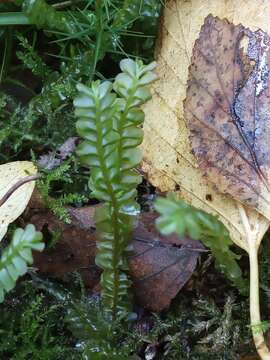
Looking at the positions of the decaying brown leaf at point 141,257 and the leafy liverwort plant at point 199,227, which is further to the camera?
the decaying brown leaf at point 141,257

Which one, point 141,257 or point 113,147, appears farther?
point 141,257

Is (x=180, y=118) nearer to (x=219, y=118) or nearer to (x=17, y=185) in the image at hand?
(x=219, y=118)

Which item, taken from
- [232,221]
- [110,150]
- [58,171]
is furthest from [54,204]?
[232,221]

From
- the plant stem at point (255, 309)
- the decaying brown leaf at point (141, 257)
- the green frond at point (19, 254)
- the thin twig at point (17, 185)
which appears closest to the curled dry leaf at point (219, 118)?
the plant stem at point (255, 309)

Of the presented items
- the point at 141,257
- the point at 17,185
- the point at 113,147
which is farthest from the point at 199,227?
the point at 17,185

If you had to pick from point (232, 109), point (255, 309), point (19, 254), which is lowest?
point (255, 309)

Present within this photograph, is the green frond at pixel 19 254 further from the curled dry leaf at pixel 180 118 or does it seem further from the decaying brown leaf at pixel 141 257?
the curled dry leaf at pixel 180 118

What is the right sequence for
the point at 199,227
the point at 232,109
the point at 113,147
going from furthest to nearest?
the point at 232,109, the point at 113,147, the point at 199,227
